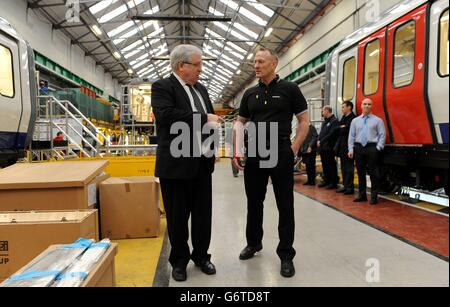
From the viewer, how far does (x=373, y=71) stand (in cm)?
510

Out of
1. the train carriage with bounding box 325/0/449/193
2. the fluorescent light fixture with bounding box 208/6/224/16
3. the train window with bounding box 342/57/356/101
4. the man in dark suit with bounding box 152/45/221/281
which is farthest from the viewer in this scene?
the fluorescent light fixture with bounding box 208/6/224/16

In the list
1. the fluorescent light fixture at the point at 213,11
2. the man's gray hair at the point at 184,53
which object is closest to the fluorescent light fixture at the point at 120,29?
the fluorescent light fixture at the point at 213,11

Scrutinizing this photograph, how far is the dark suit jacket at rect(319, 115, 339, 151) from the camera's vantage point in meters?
6.03

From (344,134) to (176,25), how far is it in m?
16.1

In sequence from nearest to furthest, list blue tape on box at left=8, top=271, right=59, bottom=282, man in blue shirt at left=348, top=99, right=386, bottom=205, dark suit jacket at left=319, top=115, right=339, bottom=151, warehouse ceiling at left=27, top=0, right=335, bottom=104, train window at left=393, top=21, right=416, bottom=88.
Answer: blue tape on box at left=8, top=271, right=59, bottom=282, train window at left=393, top=21, right=416, bottom=88, man in blue shirt at left=348, top=99, right=386, bottom=205, dark suit jacket at left=319, top=115, right=339, bottom=151, warehouse ceiling at left=27, top=0, right=335, bottom=104

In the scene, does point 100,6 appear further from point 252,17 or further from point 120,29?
point 252,17

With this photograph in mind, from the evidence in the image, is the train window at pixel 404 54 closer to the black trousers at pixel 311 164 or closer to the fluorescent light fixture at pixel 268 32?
the black trousers at pixel 311 164

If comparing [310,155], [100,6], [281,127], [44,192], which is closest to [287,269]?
[281,127]

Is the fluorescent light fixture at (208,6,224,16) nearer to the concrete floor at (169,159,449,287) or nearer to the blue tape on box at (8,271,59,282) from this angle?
the concrete floor at (169,159,449,287)

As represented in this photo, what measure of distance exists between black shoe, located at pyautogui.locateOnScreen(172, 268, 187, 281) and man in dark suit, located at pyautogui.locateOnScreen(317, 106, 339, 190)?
173 inches

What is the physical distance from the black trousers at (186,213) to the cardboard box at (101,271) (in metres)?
0.59

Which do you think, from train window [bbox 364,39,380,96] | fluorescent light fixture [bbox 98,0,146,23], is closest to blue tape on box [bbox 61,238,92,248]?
train window [bbox 364,39,380,96]

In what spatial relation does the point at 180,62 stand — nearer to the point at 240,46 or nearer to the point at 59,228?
the point at 59,228

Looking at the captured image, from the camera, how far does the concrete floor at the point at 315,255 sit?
84.4 inches
